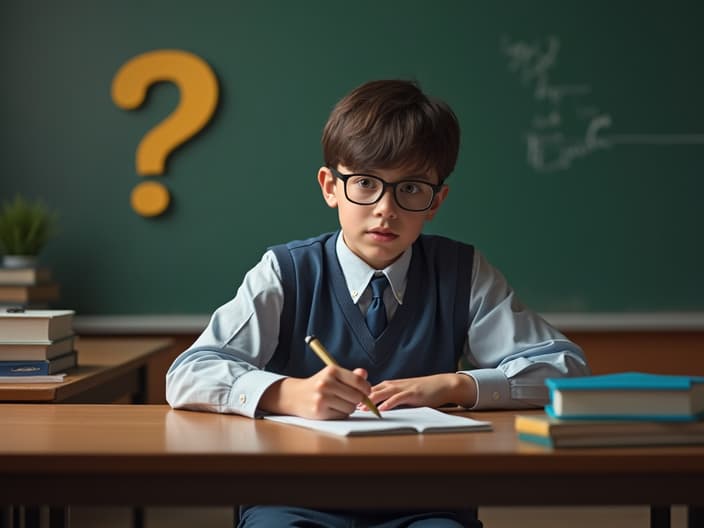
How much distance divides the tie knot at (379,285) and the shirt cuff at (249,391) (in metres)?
0.39

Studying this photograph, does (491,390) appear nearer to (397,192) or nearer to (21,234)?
(397,192)

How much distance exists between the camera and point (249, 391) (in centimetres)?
152

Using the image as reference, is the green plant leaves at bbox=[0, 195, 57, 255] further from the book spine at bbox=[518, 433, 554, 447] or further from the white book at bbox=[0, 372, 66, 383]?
the book spine at bbox=[518, 433, 554, 447]

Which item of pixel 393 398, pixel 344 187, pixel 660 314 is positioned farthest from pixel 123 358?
pixel 660 314

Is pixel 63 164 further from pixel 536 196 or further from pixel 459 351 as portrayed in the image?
pixel 459 351

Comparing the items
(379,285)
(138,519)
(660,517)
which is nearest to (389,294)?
(379,285)

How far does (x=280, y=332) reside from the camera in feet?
6.15

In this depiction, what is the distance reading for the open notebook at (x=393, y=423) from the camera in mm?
1318

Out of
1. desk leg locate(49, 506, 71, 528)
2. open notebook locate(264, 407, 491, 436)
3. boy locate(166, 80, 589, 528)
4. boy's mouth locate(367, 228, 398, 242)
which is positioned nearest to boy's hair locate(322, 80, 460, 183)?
boy locate(166, 80, 589, 528)

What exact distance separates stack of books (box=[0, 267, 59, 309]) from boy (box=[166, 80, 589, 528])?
167 cm

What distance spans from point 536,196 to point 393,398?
2385mm

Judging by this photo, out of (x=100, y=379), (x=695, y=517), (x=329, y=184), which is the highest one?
(x=329, y=184)

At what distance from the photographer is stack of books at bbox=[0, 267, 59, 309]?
10.7ft

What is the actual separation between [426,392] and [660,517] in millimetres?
600
